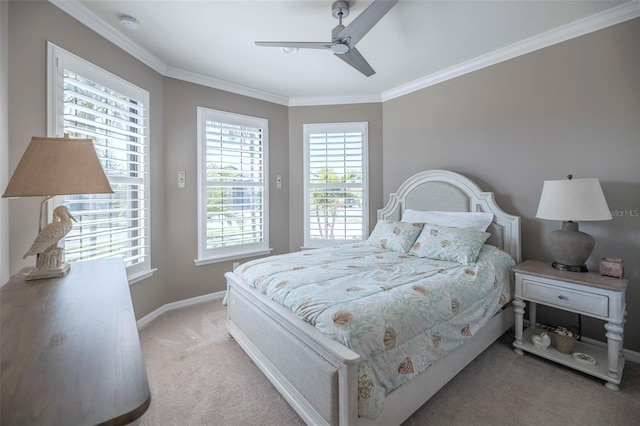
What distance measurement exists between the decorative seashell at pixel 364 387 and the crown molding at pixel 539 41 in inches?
128

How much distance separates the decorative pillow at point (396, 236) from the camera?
291 cm

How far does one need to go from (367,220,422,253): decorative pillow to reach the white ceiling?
1.81m

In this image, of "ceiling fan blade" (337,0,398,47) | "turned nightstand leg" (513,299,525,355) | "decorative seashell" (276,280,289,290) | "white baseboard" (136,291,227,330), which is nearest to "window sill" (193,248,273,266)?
"white baseboard" (136,291,227,330)

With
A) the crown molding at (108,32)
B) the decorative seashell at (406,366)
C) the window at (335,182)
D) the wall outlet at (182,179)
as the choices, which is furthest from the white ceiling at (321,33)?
the decorative seashell at (406,366)

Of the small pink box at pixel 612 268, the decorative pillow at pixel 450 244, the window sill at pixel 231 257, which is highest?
the decorative pillow at pixel 450 244

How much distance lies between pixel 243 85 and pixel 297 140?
1024mm

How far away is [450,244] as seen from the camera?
2.54 meters

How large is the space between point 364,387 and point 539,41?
3.30 m

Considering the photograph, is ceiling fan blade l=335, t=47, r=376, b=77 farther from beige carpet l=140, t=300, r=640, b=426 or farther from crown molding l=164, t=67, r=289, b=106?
beige carpet l=140, t=300, r=640, b=426

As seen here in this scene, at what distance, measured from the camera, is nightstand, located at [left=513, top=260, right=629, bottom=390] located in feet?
6.08

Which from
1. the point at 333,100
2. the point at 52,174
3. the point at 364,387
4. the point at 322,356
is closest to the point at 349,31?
the point at 52,174

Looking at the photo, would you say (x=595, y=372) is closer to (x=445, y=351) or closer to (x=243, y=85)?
(x=445, y=351)

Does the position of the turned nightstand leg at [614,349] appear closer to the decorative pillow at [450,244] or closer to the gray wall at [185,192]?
the decorative pillow at [450,244]

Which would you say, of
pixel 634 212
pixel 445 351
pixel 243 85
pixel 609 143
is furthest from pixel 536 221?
pixel 243 85
